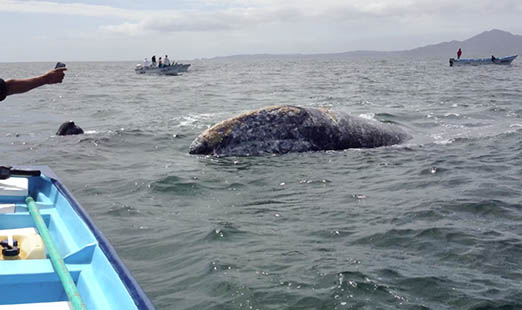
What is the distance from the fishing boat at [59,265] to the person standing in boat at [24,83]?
42.2 inches

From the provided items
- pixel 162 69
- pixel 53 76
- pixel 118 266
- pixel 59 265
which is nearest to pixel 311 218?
pixel 53 76

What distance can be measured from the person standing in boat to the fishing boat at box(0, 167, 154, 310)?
107 cm

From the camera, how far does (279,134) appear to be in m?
12.2

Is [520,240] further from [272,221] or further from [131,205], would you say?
[131,205]

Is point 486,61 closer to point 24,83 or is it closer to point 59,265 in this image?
point 24,83

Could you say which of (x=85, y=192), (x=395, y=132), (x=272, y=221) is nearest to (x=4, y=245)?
(x=272, y=221)

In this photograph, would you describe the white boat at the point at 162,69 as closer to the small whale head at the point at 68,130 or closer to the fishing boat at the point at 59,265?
the small whale head at the point at 68,130

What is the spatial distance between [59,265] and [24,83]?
6.61 feet

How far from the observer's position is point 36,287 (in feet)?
12.7

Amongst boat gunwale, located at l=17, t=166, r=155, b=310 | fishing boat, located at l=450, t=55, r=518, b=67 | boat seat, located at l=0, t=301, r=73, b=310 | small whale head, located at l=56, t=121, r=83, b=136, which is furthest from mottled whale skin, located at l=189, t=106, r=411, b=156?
fishing boat, located at l=450, t=55, r=518, b=67

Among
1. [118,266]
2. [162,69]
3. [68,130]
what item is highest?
[162,69]

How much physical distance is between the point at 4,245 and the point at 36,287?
670 mm

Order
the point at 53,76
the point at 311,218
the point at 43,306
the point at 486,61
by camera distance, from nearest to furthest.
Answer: the point at 43,306, the point at 53,76, the point at 311,218, the point at 486,61

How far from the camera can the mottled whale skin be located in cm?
1212
